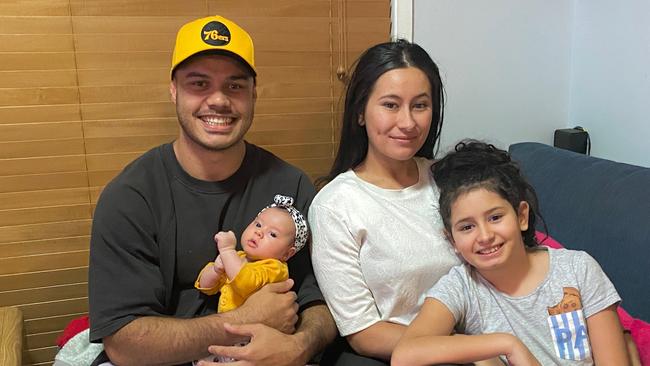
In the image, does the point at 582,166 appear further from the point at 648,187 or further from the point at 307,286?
the point at 307,286

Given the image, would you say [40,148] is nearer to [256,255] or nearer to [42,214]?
[42,214]

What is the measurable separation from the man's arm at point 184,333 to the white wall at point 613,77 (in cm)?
156

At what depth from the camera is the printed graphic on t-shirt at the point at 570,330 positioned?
4.54ft

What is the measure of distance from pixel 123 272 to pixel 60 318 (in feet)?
2.62

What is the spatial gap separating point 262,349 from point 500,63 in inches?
63.4

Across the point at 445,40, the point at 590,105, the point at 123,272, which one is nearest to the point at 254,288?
the point at 123,272

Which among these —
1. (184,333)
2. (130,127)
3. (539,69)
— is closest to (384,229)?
(184,333)

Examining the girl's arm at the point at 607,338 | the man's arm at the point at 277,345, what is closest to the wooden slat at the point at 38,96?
the man's arm at the point at 277,345

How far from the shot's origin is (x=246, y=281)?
148 cm

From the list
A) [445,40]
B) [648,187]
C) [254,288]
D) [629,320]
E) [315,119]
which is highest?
[445,40]

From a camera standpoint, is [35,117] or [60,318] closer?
[35,117]

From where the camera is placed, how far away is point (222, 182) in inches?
64.9

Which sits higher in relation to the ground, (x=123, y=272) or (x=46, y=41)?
→ (x=46, y=41)

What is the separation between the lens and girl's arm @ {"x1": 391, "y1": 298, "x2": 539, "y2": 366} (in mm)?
1261
